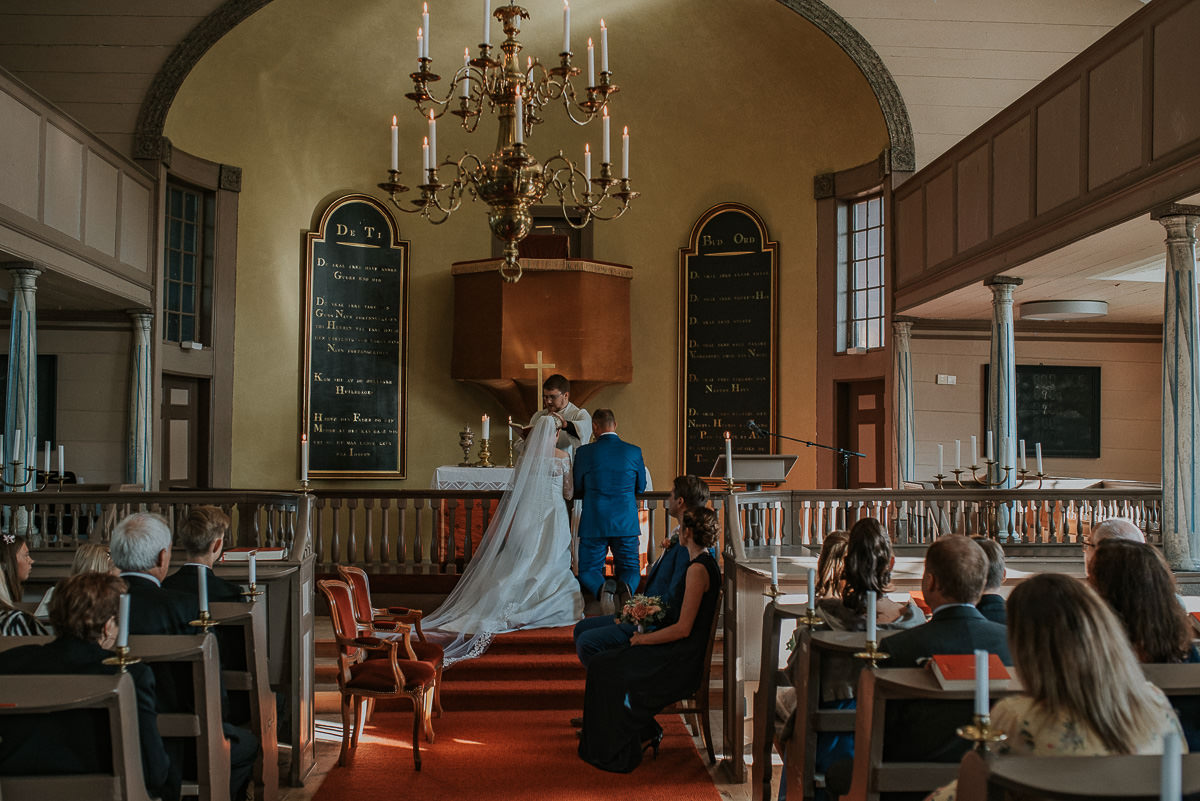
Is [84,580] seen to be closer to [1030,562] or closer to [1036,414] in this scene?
[1030,562]

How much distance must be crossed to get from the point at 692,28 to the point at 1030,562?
22.8 feet

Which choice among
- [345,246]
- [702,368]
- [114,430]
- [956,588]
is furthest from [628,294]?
[956,588]

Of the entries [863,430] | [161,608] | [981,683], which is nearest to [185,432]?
[863,430]

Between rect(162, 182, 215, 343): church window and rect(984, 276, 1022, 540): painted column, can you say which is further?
rect(162, 182, 215, 343): church window

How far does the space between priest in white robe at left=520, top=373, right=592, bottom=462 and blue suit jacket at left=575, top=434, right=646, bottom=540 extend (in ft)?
0.89

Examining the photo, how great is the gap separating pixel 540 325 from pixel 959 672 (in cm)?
838

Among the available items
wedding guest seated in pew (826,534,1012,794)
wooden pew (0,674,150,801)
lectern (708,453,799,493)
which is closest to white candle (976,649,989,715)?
wedding guest seated in pew (826,534,1012,794)

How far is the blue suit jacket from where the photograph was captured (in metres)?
6.73

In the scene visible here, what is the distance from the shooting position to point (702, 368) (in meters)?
11.6

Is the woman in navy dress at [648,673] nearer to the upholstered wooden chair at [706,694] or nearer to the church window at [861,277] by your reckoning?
the upholstered wooden chair at [706,694]

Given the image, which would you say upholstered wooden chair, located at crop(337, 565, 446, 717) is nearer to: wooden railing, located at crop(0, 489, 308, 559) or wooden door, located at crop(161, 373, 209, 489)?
wooden railing, located at crop(0, 489, 308, 559)

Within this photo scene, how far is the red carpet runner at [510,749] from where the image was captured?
15.6 feet

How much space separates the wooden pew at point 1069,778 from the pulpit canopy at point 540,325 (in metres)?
8.75

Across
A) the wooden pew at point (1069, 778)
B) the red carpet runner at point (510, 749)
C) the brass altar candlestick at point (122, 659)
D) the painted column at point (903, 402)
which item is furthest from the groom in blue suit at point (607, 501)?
the wooden pew at point (1069, 778)
